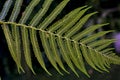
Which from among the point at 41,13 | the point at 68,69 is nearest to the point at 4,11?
the point at 41,13

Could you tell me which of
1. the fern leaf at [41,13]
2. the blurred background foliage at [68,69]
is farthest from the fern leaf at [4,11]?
the blurred background foliage at [68,69]

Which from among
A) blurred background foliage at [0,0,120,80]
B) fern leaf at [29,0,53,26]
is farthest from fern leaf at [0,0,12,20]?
blurred background foliage at [0,0,120,80]

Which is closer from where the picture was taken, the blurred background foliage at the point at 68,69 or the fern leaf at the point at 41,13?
the fern leaf at the point at 41,13

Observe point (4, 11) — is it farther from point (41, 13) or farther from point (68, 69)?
point (68, 69)

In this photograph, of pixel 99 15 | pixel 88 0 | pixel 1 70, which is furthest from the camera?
pixel 99 15

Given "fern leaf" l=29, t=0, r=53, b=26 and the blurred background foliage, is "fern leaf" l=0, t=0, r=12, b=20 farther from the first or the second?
the blurred background foliage

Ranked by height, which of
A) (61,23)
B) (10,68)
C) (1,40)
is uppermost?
(61,23)

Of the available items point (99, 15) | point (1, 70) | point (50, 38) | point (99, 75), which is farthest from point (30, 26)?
point (99, 15)

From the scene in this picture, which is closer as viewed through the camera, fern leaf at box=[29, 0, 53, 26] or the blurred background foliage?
fern leaf at box=[29, 0, 53, 26]

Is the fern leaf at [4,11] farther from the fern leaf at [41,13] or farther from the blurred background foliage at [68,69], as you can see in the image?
the blurred background foliage at [68,69]

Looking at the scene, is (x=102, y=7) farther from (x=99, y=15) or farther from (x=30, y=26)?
(x=30, y=26)

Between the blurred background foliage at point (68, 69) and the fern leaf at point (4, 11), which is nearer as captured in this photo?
the fern leaf at point (4, 11)
